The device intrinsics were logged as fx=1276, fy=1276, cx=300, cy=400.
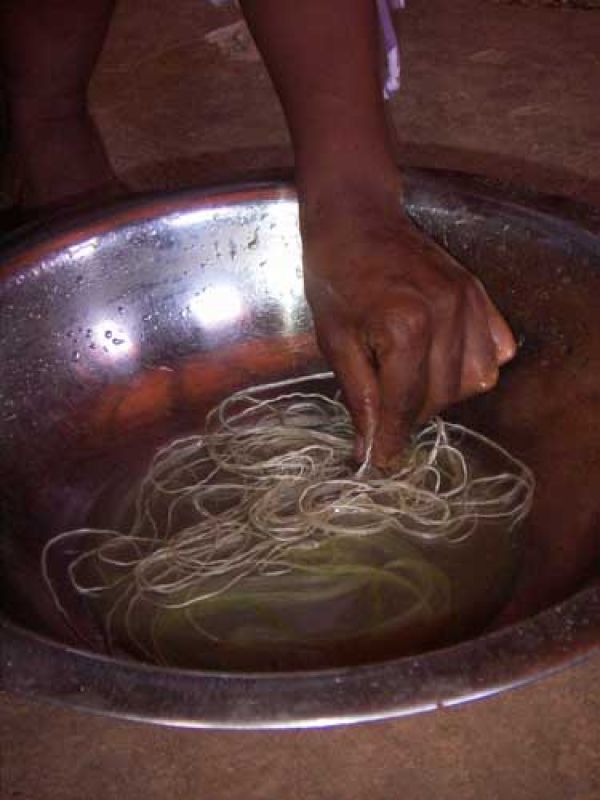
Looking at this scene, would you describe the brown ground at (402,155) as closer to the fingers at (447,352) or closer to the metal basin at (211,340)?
the metal basin at (211,340)

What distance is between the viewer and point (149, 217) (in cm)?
143

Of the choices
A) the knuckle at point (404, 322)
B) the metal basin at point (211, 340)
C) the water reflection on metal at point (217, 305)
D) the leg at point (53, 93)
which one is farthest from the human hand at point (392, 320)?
the leg at point (53, 93)

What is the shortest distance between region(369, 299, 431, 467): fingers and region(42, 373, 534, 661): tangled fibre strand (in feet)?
0.37

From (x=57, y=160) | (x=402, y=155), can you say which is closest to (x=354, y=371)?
(x=57, y=160)

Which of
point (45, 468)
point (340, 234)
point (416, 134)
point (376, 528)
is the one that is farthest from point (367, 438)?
point (416, 134)

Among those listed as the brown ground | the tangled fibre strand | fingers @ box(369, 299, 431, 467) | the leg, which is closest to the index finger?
fingers @ box(369, 299, 431, 467)

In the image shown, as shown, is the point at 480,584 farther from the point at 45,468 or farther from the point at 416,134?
the point at 416,134

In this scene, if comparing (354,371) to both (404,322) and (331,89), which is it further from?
(331,89)

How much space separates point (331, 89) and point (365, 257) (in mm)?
177

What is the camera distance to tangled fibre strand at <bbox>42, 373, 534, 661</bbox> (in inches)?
46.7

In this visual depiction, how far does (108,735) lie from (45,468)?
292mm

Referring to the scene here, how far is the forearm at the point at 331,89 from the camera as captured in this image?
1.18 metres

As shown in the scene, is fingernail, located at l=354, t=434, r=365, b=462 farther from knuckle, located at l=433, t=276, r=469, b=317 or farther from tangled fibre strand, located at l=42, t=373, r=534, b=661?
knuckle, located at l=433, t=276, r=469, b=317

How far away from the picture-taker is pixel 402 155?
7.09ft
